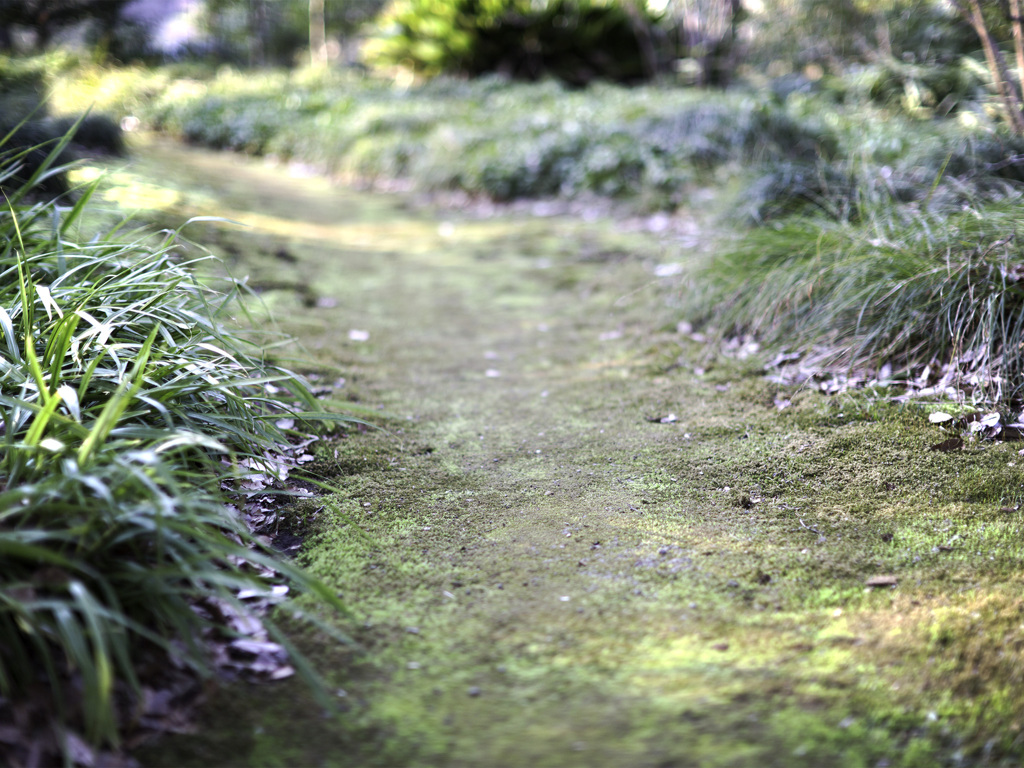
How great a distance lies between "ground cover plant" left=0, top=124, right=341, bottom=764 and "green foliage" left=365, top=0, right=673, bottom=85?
992 centimetres

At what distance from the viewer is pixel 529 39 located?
11.2 meters

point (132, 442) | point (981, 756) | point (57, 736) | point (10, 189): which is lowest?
point (981, 756)

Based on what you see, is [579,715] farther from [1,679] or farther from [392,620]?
[1,679]

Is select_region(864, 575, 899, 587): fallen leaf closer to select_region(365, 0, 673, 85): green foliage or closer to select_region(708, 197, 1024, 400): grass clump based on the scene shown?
select_region(708, 197, 1024, 400): grass clump

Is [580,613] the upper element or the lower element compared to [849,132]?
lower

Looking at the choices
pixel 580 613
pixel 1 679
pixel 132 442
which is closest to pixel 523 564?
pixel 580 613

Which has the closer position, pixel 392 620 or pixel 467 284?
pixel 392 620

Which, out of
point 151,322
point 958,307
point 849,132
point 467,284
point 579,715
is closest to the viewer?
point 579,715

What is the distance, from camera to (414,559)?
1989mm

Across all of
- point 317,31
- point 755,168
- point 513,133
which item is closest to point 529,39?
point 513,133

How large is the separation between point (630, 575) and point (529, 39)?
10860mm

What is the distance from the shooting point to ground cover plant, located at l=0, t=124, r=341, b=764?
4.32ft

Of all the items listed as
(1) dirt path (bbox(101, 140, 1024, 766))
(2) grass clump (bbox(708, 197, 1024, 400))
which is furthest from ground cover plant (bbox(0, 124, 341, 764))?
(2) grass clump (bbox(708, 197, 1024, 400))

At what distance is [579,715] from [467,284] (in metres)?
3.65
